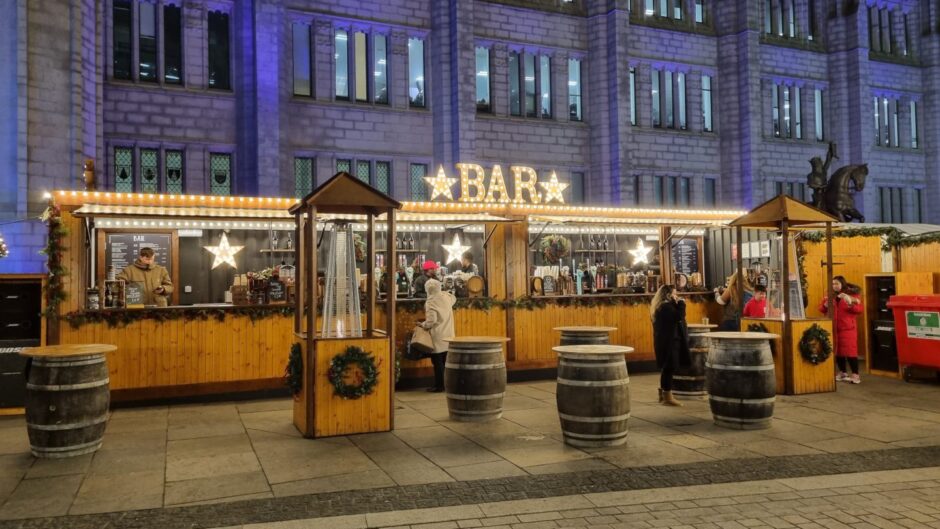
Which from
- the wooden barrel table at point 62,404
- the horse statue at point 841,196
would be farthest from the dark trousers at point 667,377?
the horse statue at point 841,196

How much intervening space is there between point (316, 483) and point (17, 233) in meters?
11.1

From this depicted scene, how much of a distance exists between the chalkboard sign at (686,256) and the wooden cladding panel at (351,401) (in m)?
10.3

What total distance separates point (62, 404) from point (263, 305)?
382 cm

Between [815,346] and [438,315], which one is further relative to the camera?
[438,315]

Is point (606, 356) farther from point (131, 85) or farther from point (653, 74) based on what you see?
point (653, 74)

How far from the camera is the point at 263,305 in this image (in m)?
10.7

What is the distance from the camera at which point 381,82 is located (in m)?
20.3

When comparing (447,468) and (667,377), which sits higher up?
(667,377)

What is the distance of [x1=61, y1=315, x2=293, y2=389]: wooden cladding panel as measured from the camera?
9938 mm

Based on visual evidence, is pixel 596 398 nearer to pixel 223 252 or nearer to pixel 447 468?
pixel 447 468

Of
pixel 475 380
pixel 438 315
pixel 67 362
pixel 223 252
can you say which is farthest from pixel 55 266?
pixel 475 380

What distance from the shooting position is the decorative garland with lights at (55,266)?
31.7 ft

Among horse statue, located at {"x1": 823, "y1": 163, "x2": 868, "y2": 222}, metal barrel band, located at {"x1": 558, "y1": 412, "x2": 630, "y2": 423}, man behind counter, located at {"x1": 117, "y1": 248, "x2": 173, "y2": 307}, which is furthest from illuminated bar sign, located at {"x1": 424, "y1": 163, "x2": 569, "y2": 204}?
horse statue, located at {"x1": 823, "y1": 163, "x2": 868, "y2": 222}

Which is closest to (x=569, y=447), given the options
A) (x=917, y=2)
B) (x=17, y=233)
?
(x=17, y=233)
